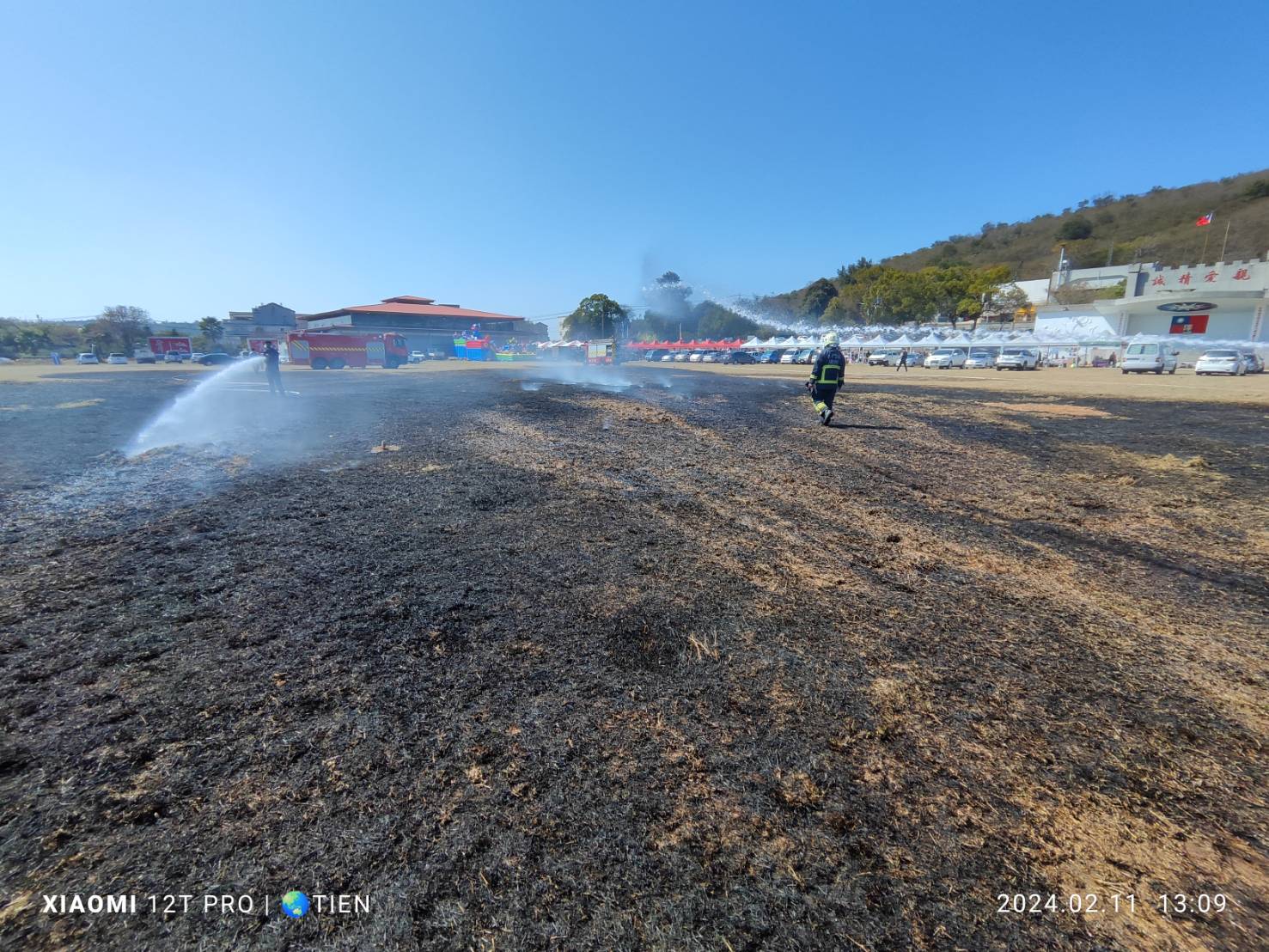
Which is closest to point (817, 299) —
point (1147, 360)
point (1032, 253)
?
point (1032, 253)

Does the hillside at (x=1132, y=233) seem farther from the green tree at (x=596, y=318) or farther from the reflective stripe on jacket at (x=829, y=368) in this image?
the reflective stripe on jacket at (x=829, y=368)

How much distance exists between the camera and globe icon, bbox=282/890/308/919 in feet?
5.57

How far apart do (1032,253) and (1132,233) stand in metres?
14.5

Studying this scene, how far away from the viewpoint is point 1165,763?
7.66ft

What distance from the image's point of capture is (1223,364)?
101ft

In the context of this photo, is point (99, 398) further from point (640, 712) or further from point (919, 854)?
point (919, 854)


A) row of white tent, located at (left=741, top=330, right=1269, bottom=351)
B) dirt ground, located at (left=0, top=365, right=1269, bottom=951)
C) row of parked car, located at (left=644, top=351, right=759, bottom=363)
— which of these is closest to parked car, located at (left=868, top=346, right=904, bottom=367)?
row of white tent, located at (left=741, top=330, right=1269, bottom=351)

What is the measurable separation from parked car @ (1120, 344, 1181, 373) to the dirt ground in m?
33.2

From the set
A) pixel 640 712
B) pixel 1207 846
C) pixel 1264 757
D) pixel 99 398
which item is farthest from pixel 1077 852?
pixel 99 398

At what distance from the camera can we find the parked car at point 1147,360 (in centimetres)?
3070

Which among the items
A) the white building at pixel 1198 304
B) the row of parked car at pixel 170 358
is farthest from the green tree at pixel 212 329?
the white building at pixel 1198 304

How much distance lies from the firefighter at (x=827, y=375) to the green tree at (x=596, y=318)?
9110 centimetres

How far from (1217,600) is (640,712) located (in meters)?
4.25

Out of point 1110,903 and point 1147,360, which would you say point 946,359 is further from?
point 1110,903
